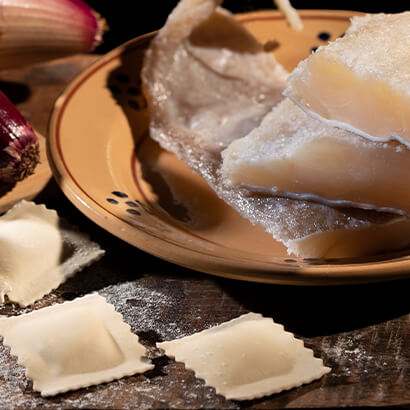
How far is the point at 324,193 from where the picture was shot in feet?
4.02

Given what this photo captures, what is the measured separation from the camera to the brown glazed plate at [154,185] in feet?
3.41

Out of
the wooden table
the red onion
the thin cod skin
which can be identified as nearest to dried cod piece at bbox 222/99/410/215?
the thin cod skin

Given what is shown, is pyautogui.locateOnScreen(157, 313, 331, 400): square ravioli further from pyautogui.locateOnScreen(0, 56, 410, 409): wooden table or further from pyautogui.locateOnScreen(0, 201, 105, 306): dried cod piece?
pyautogui.locateOnScreen(0, 201, 105, 306): dried cod piece

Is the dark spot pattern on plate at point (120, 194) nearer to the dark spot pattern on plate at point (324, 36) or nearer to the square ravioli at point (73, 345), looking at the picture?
the square ravioli at point (73, 345)

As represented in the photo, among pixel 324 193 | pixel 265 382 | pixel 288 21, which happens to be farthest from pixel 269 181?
pixel 288 21

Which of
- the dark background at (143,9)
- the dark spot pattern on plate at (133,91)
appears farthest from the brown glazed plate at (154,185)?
the dark background at (143,9)

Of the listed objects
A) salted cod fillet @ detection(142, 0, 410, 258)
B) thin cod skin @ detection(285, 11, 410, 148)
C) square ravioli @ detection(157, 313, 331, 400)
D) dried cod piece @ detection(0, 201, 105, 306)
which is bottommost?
square ravioli @ detection(157, 313, 331, 400)

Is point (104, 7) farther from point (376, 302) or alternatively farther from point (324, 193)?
point (376, 302)

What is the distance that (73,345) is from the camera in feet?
3.34

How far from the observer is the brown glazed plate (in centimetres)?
104

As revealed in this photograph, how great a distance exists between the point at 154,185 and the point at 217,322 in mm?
417

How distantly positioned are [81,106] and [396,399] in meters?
0.97

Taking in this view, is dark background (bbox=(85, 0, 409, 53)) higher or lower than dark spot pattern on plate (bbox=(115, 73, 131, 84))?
lower

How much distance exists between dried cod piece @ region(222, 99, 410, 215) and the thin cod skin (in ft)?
0.09
